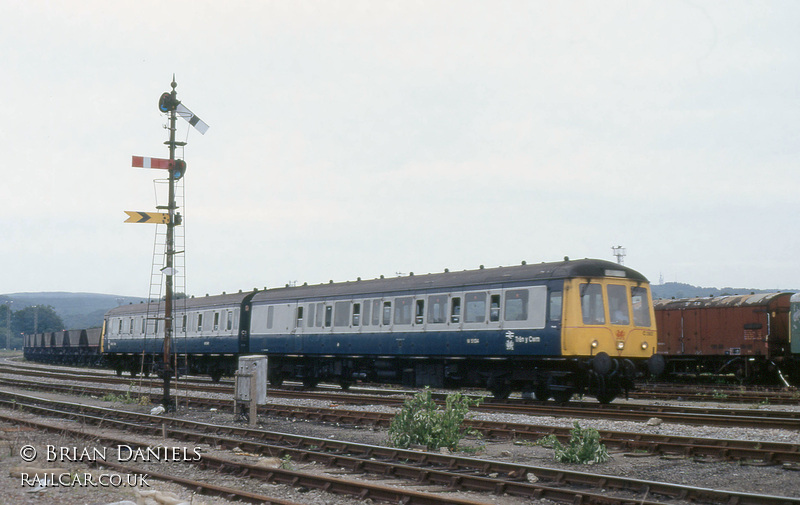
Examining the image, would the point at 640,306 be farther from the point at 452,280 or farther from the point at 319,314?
the point at 319,314

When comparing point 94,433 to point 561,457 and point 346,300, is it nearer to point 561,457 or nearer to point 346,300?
point 561,457

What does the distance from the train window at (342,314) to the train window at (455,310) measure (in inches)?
196

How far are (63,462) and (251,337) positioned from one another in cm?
1849

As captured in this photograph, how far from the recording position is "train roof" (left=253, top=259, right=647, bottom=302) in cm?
1819

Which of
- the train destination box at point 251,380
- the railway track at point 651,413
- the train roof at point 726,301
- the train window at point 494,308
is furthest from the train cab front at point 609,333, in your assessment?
the train roof at point 726,301

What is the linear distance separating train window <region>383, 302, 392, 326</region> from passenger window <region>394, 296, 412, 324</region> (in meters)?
0.24

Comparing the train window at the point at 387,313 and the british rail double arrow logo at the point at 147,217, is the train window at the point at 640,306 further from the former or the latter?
the british rail double arrow logo at the point at 147,217

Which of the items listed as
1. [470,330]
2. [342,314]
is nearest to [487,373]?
[470,330]

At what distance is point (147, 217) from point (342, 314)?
28.1 ft

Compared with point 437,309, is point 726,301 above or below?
above

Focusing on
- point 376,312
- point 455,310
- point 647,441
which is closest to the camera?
point 647,441

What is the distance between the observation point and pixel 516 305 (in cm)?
1906

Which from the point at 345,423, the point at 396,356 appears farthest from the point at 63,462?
the point at 396,356

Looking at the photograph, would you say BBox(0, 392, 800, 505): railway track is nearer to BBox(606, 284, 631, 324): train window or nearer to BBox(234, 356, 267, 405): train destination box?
BBox(234, 356, 267, 405): train destination box
